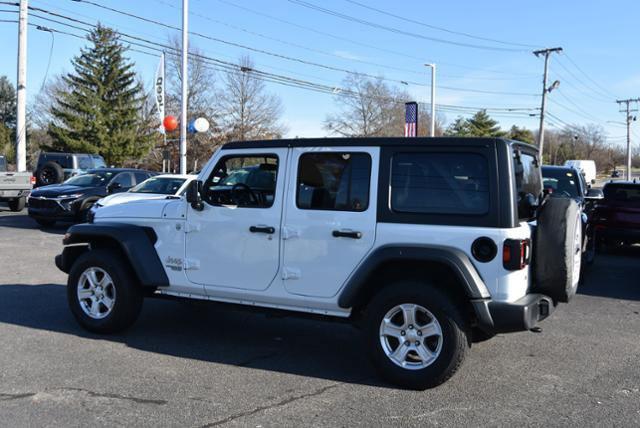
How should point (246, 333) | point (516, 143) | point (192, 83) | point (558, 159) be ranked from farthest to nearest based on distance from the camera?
1. point (558, 159)
2. point (192, 83)
3. point (246, 333)
4. point (516, 143)

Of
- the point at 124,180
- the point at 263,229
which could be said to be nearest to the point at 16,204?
the point at 124,180

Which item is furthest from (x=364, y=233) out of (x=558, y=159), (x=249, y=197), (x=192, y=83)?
(x=558, y=159)

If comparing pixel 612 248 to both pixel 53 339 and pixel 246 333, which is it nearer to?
pixel 246 333

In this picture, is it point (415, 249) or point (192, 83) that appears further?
point (192, 83)

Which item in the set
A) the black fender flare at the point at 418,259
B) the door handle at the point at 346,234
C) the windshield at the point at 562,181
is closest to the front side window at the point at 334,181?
the door handle at the point at 346,234

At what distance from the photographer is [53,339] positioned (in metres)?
5.86

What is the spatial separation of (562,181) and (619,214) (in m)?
1.24

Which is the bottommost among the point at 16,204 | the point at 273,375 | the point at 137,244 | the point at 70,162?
the point at 273,375

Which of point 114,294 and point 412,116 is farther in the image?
point 412,116

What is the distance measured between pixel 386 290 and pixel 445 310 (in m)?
0.48

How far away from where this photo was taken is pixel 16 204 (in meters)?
19.9

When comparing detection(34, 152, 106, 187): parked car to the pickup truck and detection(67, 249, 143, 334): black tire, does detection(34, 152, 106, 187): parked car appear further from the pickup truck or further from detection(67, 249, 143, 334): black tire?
detection(67, 249, 143, 334): black tire

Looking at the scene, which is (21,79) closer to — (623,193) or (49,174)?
(49,174)

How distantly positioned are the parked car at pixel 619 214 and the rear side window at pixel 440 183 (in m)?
8.46
